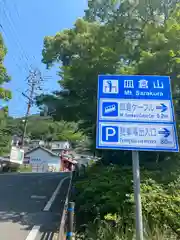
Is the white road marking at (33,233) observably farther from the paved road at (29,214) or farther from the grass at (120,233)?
the grass at (120,233)

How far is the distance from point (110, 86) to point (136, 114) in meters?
0.68

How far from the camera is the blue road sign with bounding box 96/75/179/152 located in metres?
4.12

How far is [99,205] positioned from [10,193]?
645 cm

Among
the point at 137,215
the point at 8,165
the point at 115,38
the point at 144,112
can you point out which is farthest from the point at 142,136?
the point at 8,165

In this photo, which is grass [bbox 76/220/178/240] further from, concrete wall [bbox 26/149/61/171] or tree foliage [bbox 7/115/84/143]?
tree foliage [bbox 7/115/84/143]

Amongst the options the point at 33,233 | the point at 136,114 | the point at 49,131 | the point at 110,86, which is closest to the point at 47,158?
the point at 49,131

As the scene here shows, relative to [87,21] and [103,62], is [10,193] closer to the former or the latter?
[103,62]

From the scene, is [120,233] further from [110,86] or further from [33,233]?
[110,86]

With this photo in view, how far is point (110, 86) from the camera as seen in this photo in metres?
4.54

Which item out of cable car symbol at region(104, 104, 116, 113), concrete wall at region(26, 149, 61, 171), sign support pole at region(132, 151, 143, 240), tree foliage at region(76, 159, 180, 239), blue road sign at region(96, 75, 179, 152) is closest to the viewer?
sign support pole at region(132, 151, 143, 240)

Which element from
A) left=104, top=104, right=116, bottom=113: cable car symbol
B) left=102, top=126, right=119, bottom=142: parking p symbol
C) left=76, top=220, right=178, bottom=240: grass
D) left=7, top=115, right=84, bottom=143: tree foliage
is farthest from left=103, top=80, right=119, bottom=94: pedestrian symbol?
left=7, top=115, right=84, bottom=143: tree foliage

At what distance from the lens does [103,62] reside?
33.8 ft

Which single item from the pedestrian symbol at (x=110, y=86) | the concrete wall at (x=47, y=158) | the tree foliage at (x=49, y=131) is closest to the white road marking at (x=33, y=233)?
the pedestrian symbol at (x=110, y=86)

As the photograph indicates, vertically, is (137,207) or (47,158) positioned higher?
(47,158)
